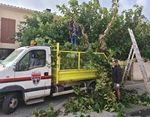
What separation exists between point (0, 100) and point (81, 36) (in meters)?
5.71

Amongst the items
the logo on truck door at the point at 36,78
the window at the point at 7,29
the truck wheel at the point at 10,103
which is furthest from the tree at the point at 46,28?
the window at the point at 7,29

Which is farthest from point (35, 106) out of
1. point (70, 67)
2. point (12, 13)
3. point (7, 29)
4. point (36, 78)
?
point (12, 13)

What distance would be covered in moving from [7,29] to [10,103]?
43.5ft

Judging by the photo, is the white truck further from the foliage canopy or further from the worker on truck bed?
the foliage canopy

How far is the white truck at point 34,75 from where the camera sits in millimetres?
9828

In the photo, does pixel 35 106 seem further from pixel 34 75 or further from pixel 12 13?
pixel 12 13

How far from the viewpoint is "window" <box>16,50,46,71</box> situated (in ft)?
33.6

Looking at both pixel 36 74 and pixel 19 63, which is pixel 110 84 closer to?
pixel 36 74

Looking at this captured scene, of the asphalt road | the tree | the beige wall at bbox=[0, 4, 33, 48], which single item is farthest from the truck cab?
the beige wall at bbox=[0, 4, 33, 48]

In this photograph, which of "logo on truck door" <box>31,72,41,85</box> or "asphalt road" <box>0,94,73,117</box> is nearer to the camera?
"asphalt road" <box>0,94,73,117</box>

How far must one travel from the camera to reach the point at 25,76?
33.6 feet

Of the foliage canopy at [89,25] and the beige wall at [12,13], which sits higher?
the beige wall at [12,13]

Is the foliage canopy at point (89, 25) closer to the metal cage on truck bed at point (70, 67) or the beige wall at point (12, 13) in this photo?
the metal cage on truck bed at point (70, 67)

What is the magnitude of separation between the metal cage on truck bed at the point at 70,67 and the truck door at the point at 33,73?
475 millimetres
